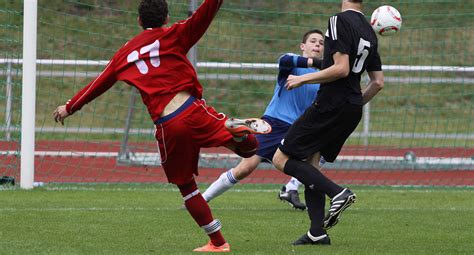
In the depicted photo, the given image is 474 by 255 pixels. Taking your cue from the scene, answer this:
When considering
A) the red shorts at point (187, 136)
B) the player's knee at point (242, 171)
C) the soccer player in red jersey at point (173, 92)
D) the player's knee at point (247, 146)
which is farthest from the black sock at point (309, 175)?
the player's knee at point (242, 171)

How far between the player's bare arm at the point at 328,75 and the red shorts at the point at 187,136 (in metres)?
0.57

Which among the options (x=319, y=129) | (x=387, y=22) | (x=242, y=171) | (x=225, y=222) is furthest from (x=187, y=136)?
(x=242, y=171)

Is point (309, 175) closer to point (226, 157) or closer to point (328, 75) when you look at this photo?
point (328, 75)

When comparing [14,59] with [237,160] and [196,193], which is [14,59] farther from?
[196,193]

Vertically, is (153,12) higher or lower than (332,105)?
higher

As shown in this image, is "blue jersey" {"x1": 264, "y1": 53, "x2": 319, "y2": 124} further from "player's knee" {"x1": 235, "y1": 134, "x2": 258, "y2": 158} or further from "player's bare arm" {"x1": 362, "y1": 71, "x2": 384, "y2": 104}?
"player's knee" {"x1": 235, "y1": 134, "x2": 258, "y2": 158}

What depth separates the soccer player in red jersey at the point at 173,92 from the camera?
640 centimetres

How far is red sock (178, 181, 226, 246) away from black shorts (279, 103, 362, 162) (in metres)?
0.81

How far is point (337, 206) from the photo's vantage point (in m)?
6.54

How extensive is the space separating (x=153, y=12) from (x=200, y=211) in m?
1.36

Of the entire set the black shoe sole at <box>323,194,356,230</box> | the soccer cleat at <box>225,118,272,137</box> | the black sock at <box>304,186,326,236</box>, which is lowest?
the black sock at <box>304,186,326,236</box>

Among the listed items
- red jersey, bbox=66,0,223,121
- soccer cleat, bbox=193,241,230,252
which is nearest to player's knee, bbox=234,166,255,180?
soccer cleat, bbox=193,241,230,252

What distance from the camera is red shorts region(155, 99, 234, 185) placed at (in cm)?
639

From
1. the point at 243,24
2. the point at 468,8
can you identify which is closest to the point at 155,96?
the point at 243,24
